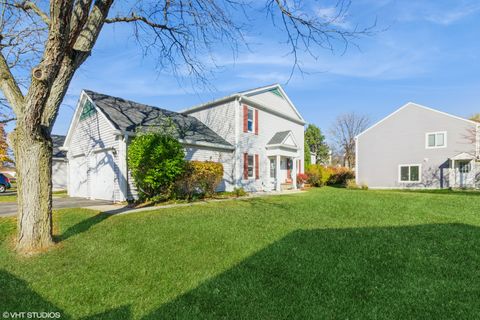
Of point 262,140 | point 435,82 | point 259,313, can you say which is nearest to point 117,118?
point 262,140

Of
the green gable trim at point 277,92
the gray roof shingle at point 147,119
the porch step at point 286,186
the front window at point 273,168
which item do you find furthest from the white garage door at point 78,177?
the green gable trim at point 277,92

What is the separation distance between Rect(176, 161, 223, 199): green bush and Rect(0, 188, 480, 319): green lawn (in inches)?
171

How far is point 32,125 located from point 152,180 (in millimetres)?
5830

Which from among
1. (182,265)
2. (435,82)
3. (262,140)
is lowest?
(182,265)

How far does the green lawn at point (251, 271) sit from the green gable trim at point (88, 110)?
25.8 ft

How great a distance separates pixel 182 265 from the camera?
4348mm

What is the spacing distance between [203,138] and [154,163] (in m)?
5.19

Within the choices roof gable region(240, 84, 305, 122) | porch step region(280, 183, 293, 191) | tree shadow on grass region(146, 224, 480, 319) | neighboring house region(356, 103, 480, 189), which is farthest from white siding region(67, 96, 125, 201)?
neighboring house region(356, 103, 480, 189)

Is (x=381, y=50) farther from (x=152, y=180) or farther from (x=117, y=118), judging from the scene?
(x=117, y=118)

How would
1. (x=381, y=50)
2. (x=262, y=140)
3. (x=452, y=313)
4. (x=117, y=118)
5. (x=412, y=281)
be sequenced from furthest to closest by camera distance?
1. (x=262, y=140)
2. (x=117, y=118)
3. (x=381, y=50)
4. (x=412, y=281)
5. (x=452, y=313)

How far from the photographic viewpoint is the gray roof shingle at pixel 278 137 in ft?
60.8

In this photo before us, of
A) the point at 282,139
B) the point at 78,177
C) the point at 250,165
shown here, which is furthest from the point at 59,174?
the point at 282,139

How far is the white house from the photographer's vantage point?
12391 millimetres

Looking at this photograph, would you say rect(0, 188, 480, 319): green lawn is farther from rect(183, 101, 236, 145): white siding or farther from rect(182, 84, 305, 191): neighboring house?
rect(183, 101, 236, 145): white siding
